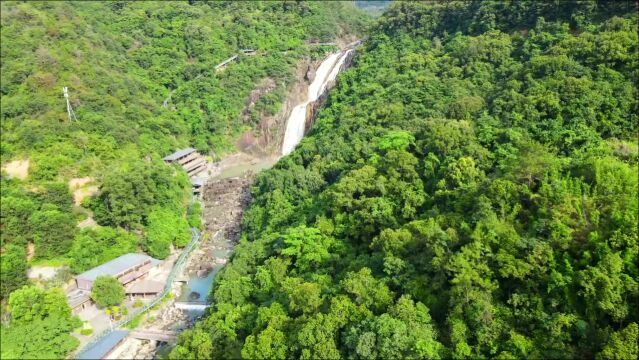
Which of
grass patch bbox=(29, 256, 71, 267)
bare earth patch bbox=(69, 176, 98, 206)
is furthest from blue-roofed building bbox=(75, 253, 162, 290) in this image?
bare earth patch bbox=(69, 176, 98, 206)

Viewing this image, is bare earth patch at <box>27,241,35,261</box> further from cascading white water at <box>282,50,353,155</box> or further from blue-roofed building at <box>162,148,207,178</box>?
cascading white water at <box>282,50,353,155</box>

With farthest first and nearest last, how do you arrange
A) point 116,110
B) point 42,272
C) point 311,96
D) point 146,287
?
1. point 311,96
2. point 116,110
3. point 146,287
4. point 42,272

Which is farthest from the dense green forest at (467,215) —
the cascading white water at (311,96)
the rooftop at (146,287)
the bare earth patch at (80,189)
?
the cascading white water at (311,96)

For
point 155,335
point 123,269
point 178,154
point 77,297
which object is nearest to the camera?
point 155,335

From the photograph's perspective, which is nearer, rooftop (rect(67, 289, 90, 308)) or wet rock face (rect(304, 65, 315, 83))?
rooftop (rect(67, 289, 90, 308))

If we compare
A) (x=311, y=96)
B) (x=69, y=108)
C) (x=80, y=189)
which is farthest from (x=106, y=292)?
(x=311, y=96)

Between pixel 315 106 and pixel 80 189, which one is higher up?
pixel 80 189

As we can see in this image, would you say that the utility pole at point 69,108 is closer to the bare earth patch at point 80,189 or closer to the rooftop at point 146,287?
the bare earth patch at point 80,189

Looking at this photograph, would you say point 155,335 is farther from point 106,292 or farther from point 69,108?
point 69,108

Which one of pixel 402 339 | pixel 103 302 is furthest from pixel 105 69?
pixel 402 339
